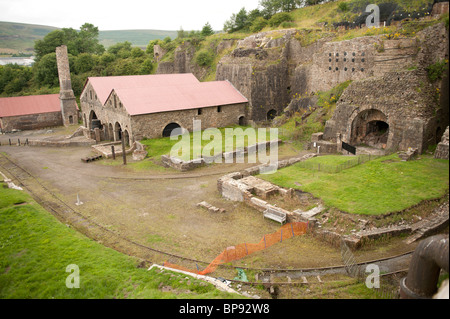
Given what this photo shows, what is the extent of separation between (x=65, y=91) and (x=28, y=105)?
5.10 m

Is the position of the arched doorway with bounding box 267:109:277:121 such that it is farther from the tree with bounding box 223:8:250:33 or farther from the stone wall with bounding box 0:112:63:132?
the stone wall with bounding box 0:112:63:132

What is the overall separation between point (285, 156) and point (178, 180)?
8424 millimetres

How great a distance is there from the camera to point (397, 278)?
34.7 feet

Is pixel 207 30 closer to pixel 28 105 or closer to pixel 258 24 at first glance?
pixel 258 24

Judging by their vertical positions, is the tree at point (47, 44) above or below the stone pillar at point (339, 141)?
above

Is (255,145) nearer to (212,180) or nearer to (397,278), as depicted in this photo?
(212,180)

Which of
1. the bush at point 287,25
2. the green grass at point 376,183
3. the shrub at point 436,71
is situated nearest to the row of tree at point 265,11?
the bush at point 287,25

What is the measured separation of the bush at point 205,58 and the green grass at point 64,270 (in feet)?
118

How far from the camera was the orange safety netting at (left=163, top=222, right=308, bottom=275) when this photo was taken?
11930 millimetres

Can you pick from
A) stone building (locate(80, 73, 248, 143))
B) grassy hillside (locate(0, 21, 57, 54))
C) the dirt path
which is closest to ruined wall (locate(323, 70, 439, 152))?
the dirt path

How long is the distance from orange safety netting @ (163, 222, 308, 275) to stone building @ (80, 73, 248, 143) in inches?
631

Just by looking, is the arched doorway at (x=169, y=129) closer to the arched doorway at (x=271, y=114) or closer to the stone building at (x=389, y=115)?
the arched doorway at (x=271, y=114)

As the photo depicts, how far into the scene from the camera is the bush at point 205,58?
4609cm
